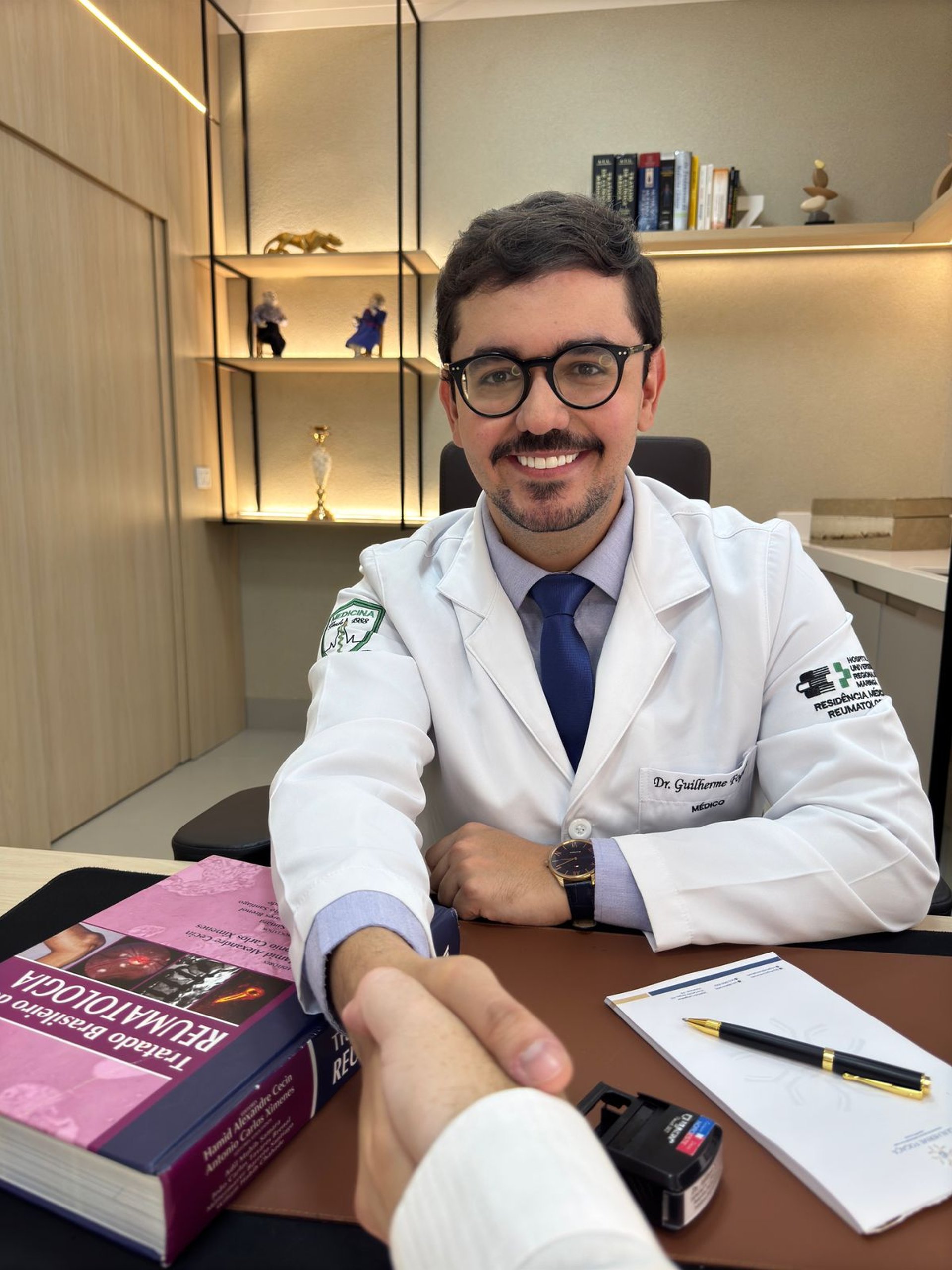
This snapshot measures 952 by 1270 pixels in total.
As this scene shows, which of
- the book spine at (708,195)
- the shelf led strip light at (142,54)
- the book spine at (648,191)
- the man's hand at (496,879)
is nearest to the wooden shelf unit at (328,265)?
the shelf led strip light at (142,54)

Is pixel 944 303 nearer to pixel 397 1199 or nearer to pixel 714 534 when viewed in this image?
pixel 714 534

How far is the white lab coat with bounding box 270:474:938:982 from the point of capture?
0.77 meters

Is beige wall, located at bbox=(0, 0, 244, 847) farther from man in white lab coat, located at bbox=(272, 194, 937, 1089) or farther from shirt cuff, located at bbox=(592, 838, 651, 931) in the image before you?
shirt cuff, located at bbox=(592, 838, 651, 931)

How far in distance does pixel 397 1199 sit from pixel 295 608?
11.8 ft

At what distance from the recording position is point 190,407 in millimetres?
3400

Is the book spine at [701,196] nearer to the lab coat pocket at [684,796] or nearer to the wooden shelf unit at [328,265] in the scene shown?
the wooden shelf unit at [328,265]

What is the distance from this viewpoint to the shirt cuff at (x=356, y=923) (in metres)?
0.59

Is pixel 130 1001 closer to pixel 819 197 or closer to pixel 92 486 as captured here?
pixel 92 486

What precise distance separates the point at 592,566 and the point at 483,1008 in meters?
0.74

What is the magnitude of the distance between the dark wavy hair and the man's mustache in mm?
157

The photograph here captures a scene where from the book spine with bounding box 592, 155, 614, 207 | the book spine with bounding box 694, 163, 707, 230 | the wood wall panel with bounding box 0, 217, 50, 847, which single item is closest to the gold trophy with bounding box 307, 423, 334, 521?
the wood wall panel with bounding box 0, 217, 50, 847

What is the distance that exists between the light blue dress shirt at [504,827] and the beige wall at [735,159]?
2.55m

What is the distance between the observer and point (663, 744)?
40.1 inches

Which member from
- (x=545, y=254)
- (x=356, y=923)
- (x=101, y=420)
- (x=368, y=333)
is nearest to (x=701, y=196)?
(x=368, y=333)
